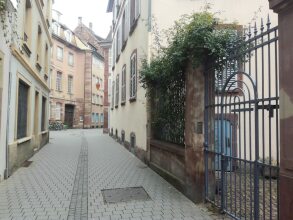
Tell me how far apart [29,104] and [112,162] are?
363cm

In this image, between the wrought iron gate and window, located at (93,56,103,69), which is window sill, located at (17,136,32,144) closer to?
the wrought iron gate

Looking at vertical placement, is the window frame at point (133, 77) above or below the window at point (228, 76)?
above

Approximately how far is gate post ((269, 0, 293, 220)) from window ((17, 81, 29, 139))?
8906 millimetres

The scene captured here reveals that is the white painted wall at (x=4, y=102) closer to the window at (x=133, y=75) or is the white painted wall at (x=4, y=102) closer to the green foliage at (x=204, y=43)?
the green foliage at (x=204, y=43)

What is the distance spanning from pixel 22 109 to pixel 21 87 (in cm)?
75

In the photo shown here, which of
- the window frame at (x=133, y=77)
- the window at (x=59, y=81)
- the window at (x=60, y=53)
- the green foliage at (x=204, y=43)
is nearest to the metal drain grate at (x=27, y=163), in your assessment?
the window frame at (x=133, y=77)

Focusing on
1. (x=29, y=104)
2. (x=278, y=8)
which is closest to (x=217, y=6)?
(x=29, y=104)

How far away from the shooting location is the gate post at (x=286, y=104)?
3.46m

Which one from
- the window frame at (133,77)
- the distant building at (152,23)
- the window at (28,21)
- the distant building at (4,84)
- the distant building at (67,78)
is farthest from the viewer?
the distant building at (67,78)

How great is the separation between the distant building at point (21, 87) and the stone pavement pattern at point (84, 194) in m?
0.70

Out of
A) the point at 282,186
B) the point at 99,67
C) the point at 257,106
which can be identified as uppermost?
the point at 99,67

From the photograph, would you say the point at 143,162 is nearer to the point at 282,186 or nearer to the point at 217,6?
the point at 217,6

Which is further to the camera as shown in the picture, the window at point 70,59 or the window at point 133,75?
the window at point 70,59

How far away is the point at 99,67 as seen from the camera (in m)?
52.7
